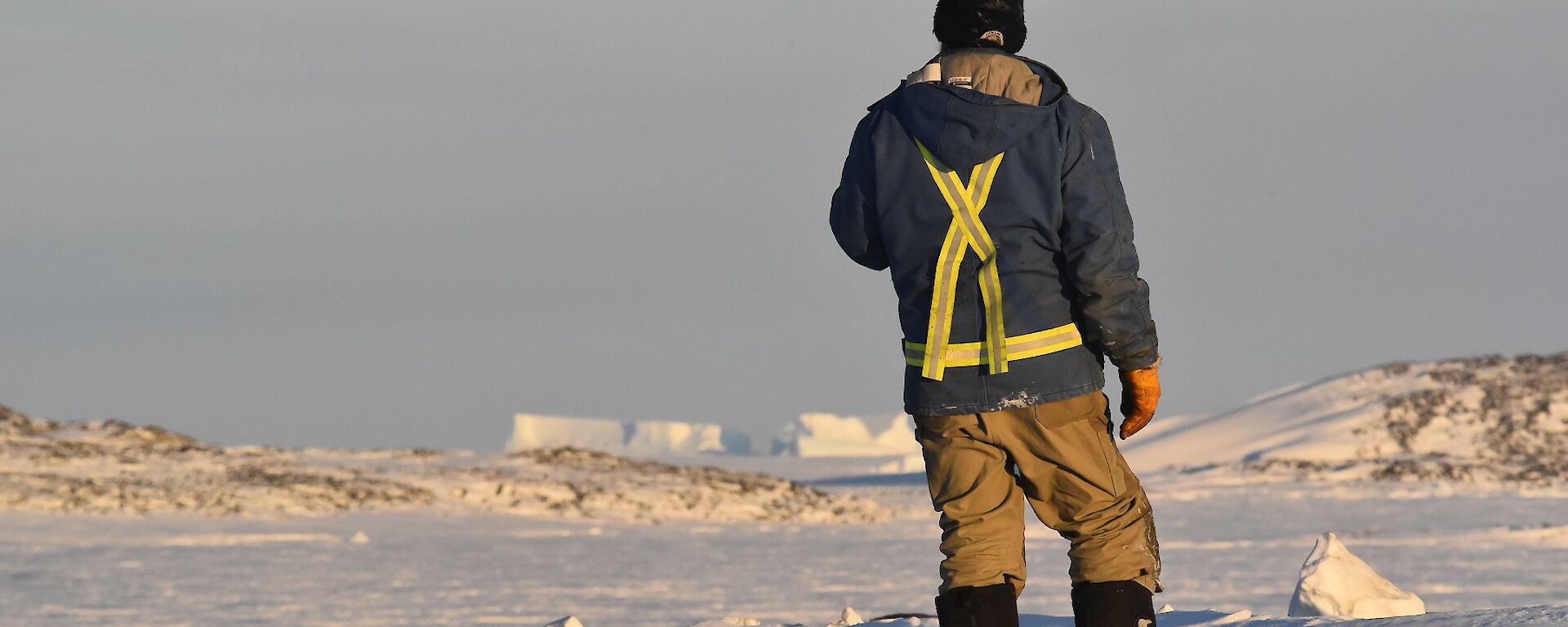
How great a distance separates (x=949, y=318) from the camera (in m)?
3.49

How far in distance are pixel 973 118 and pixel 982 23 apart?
268mm

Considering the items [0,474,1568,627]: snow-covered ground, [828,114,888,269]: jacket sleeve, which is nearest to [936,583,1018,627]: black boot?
[828,114,888,269]: jacket sleeve

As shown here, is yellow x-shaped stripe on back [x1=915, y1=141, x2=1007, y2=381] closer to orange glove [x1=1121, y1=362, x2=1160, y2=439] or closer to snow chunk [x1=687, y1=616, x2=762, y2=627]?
orange glove [x1=1121, y1=362, x2=1160, y2=439]

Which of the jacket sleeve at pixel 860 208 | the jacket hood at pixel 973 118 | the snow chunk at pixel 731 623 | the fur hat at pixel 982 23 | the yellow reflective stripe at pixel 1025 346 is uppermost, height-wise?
the fur hat at pixel 982 23

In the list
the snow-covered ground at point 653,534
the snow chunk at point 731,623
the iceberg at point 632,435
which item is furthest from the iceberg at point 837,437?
the snow chunk at point 731,623

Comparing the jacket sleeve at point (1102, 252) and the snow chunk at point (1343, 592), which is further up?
the jacket sleeve at point (1102, 252)

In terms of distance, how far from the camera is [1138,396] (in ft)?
11.6

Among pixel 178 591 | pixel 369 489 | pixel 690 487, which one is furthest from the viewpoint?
pixel 690 487

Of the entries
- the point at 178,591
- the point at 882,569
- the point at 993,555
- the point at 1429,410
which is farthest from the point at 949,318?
the point at 1429,410

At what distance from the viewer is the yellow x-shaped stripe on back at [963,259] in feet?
11.3

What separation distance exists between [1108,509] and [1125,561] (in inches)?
4.8

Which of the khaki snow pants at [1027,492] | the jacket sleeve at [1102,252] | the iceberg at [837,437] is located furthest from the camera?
the iceberg at [837,437]

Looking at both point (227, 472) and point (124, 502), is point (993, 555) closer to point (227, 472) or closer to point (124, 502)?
point (124, 502)

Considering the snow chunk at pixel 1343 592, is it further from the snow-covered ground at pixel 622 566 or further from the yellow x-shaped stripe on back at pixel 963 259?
the yellow x-shaped stripe on back at pixel 963 259
